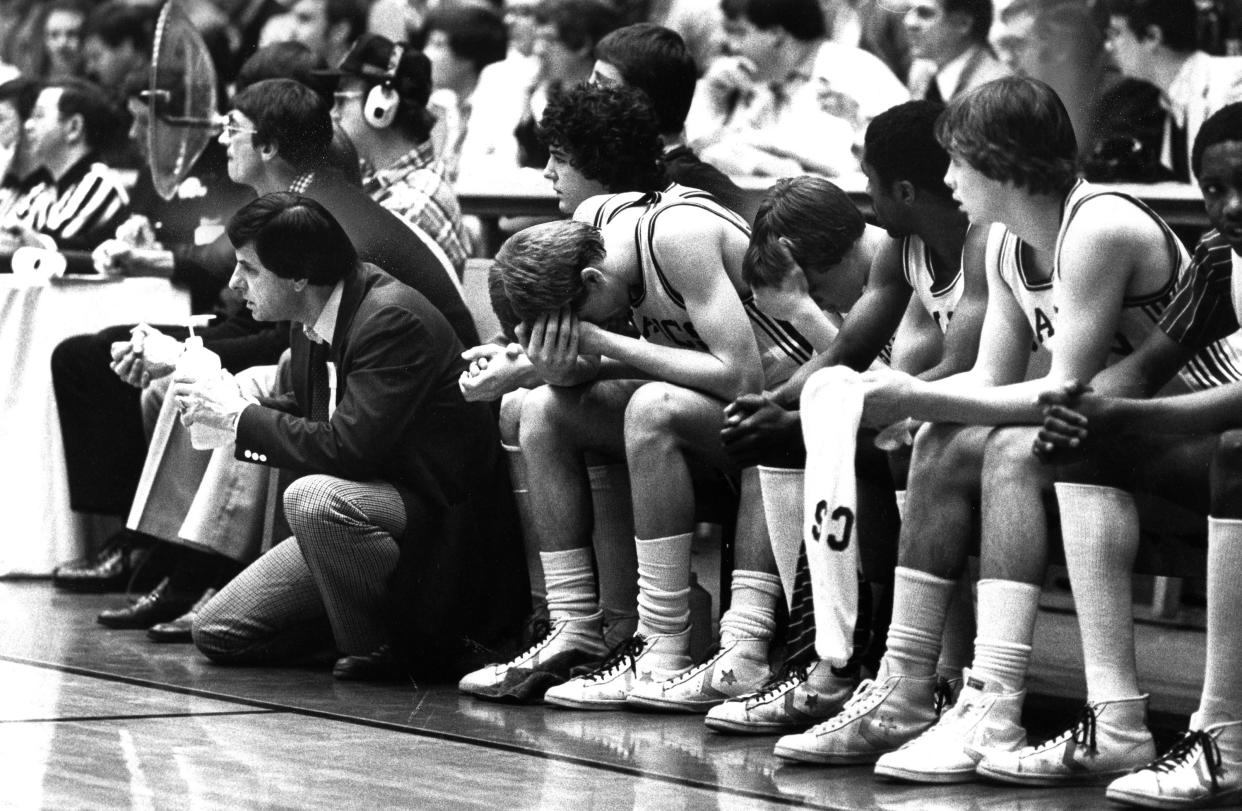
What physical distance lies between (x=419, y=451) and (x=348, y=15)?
460 centimetres

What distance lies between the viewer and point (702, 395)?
3.60 meters

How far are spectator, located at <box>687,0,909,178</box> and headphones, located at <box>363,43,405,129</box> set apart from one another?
2.91 ft

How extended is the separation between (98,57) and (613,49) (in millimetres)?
5359

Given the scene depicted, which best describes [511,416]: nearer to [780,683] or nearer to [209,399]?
[209,399]

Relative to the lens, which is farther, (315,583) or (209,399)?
(315,583)

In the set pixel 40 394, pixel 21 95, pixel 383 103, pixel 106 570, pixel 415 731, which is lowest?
pixel 106 570

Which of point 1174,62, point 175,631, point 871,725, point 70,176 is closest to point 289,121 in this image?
point 175,631

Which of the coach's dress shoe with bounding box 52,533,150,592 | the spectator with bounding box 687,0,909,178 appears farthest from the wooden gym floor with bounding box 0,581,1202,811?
the spectator with bounding box 687,0,909,178

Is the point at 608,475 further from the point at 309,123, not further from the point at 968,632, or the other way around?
the point at 309,123

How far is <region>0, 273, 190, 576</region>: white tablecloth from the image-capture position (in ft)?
17.7

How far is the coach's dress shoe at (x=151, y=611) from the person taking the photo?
459cm

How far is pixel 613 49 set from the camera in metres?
4.26

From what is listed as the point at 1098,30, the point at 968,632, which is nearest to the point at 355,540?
the point at 968,632

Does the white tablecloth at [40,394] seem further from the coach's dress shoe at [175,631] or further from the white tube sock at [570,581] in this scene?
the white tube sock at [570,581]
